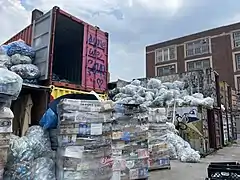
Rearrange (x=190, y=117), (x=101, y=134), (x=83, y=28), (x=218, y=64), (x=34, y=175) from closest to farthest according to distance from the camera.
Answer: (x=34, y=175) → (x=101, y=134) → (x=83, y=28) → (x=190, y=117) → (x=218, y=64)

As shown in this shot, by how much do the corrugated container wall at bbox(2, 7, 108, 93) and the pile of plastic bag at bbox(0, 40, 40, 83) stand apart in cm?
17

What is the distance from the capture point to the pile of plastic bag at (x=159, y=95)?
1027 cm

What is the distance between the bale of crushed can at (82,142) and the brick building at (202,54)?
28.0 metres

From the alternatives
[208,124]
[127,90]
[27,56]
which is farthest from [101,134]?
[127,90]

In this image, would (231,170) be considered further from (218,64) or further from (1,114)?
(218,64)

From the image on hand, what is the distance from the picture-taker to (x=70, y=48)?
584cm

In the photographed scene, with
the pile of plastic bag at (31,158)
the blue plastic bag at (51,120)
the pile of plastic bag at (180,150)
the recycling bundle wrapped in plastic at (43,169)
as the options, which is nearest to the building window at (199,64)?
the pile of plastic bag at (180,150)

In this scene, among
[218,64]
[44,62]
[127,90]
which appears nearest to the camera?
[44,62]

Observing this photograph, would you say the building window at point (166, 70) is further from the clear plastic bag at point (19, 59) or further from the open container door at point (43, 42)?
the clear plastic bag at point (19, 59)

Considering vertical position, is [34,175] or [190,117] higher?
[190,117]

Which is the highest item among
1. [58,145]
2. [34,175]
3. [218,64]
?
[218,64]

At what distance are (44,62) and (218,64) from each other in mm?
28366

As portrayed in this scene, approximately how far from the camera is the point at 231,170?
3135mm

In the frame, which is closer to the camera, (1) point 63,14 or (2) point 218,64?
(1) point 63,14
